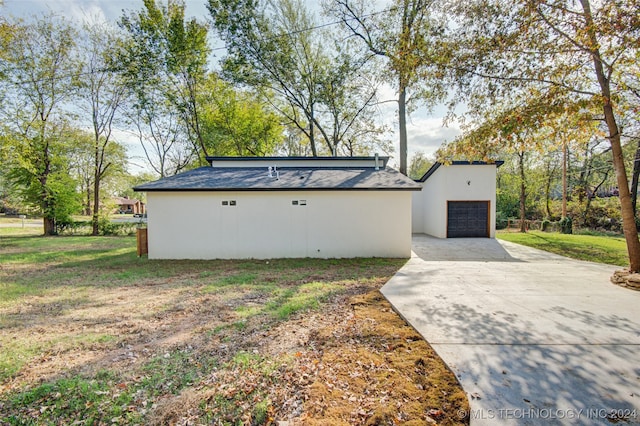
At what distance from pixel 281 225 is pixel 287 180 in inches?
68.2

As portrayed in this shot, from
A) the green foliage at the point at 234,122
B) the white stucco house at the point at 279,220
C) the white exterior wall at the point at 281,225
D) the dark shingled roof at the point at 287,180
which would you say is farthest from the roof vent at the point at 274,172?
the green foliage at the point at 234,122

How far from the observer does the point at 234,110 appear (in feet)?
64.1

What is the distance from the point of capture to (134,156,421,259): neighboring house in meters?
9.11

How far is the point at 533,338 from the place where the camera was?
3312mm

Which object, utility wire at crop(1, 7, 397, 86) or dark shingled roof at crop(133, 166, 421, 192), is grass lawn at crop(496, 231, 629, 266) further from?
utility wire at crop(1, 7, 397, 86)

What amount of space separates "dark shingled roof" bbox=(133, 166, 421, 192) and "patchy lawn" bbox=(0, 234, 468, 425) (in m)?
3.76

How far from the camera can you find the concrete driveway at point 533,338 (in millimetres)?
2209

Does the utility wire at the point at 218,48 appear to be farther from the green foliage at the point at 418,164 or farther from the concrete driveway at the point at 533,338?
the green foliage at the point at 418,164

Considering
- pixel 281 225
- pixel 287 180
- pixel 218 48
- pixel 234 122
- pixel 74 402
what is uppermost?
pixel 218 48

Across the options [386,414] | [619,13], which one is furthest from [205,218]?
[619,13]

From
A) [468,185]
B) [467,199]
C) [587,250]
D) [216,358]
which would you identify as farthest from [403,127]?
[216,358]

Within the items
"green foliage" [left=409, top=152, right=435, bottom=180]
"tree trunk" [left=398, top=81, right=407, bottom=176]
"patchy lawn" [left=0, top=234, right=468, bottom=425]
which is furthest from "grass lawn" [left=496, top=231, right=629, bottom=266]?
"green foliage" [left=409, top=152, right=435, bottom=180]

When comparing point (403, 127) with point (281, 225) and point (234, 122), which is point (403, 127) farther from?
point (234, 122)

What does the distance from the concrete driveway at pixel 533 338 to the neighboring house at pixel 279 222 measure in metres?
2.53
